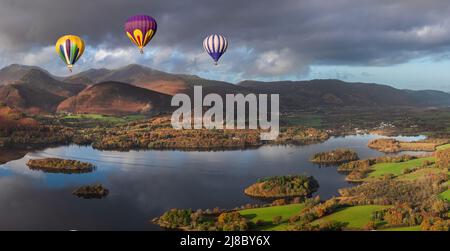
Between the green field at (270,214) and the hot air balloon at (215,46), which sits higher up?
the hot air balloon at (215,46)

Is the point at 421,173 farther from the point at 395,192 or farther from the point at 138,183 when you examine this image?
the point at 138,183

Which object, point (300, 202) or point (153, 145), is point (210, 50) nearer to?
point (300, 202)

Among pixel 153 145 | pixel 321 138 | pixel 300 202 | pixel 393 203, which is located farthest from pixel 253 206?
pixel 321 138

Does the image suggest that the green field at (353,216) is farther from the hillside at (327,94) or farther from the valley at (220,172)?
the hillside at (327,94)

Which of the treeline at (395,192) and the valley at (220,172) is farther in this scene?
the treeline at (395,192)

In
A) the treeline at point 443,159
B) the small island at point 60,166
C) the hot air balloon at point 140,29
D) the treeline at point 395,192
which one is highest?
the hot air balloon at point 140,29

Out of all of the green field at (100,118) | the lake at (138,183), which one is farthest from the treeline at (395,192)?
the green field at (100,118)

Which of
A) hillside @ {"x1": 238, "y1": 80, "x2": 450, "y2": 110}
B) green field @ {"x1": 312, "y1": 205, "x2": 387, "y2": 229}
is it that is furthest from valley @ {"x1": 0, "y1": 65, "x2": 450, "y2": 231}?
hillside @ {"x1": 238, "y1": 80, "x2": 450, "y2": 110}
